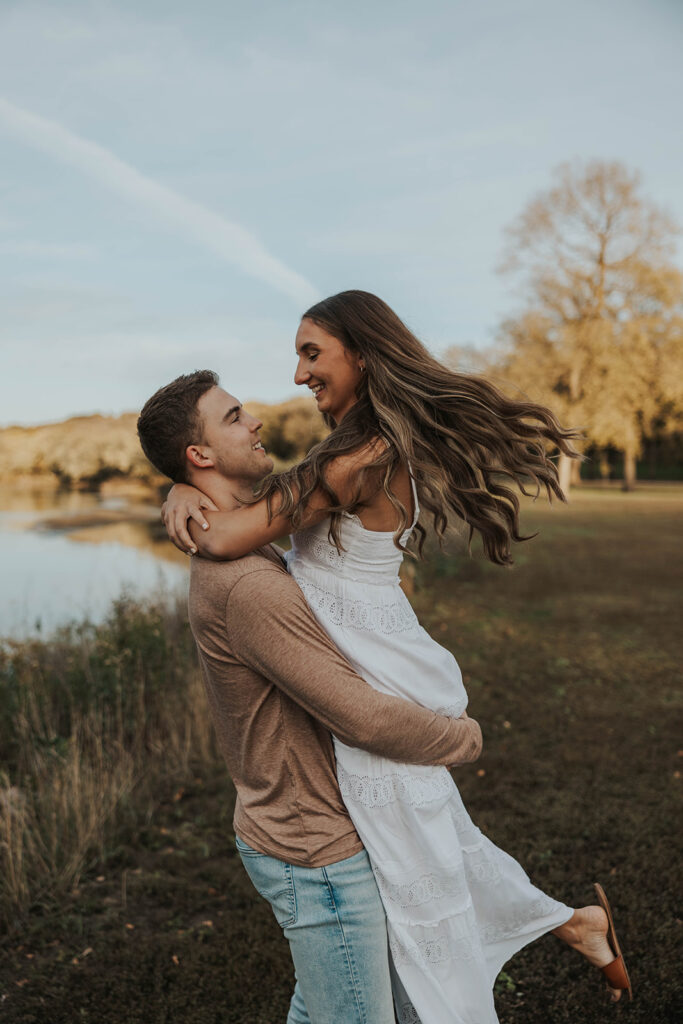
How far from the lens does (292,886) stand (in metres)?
1.87

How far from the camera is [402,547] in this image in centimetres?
209

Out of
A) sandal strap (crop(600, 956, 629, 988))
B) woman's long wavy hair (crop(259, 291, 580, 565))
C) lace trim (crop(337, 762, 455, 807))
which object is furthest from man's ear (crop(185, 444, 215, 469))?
sandal strap (crop(600, 956, 629, 988))

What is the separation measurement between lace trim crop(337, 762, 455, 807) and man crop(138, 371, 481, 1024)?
37 millimetres

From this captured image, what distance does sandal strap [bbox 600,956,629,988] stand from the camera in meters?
2.67

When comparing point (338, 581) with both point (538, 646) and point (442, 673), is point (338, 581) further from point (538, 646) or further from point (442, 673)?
point (538, 646)

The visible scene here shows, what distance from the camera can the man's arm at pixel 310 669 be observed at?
1774 mm

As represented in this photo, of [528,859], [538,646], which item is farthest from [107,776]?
[538,646]

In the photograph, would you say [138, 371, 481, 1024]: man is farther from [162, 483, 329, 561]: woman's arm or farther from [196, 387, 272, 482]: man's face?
[196, 387, 272, 482]: man's face

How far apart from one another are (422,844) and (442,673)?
1.31 ft

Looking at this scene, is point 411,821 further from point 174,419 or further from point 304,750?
point 174,419

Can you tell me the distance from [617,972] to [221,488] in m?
2.08

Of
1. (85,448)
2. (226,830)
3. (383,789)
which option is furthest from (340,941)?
(85,448)

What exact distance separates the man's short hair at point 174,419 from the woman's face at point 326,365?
0.32 m

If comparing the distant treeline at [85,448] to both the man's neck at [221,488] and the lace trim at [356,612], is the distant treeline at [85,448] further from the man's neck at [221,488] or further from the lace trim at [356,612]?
the lace trim at [356,612]
